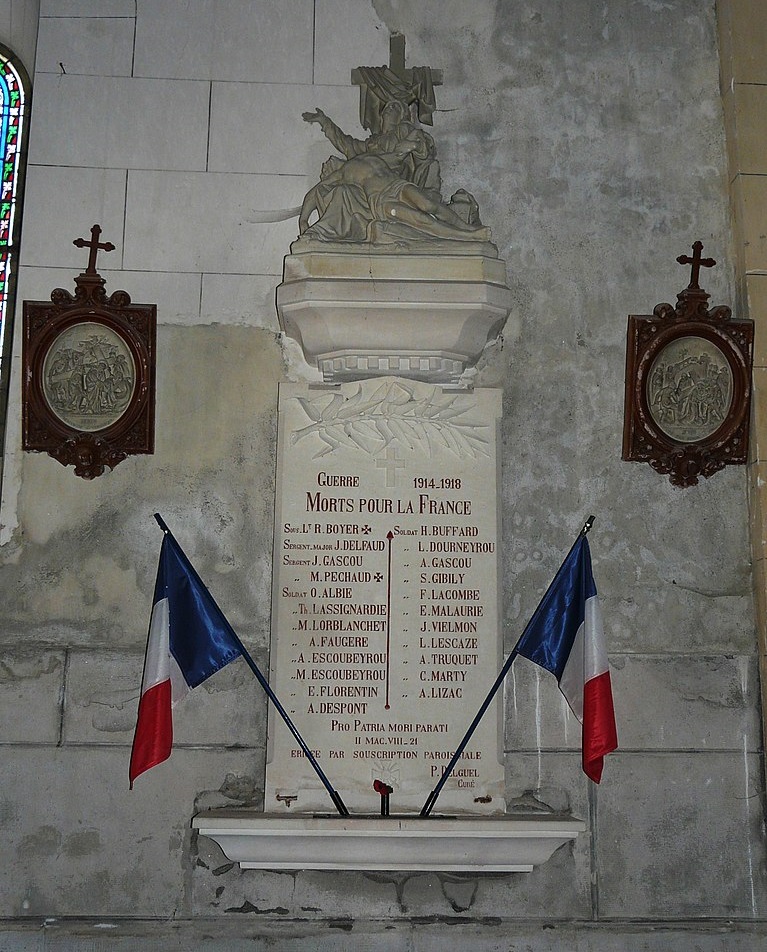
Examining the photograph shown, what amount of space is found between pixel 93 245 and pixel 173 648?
5.84 ft

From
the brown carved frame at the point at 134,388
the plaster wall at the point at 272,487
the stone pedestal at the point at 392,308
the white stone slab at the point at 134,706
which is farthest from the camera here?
the brown carved frame at the point at 134,388

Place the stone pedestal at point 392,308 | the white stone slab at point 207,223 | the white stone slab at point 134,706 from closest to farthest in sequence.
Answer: the white stone slab at point 134,706 < the stone pedestal at point 392,308 < the white stone slab at point 207,223

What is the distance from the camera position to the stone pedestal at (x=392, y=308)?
15.3 feet

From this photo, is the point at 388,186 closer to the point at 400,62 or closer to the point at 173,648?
the point at 400,62

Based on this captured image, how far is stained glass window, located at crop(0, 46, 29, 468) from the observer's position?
16.4ft

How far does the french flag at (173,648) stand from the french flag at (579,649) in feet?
3.87

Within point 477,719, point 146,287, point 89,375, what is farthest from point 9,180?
point 477,719

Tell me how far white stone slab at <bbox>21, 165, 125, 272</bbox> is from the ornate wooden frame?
2.31 m

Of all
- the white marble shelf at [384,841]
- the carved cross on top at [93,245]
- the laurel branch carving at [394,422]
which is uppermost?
the carved cross on top at [93,245]

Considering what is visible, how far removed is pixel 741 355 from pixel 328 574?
2.01m

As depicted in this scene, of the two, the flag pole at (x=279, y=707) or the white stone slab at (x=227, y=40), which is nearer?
the flag pole at (x=279, y=707)

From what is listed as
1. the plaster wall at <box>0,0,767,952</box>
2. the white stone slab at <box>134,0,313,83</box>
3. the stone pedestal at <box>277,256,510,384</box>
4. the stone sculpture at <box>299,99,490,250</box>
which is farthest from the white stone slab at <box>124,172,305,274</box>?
the white stone slab at <box>134,0,313,83</box>

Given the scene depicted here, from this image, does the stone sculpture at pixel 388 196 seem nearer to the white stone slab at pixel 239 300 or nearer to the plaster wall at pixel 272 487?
the plaster wall at pixel 272 487

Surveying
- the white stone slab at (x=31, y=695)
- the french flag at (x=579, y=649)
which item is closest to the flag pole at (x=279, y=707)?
the white stone slab at (x=31, y=695)
